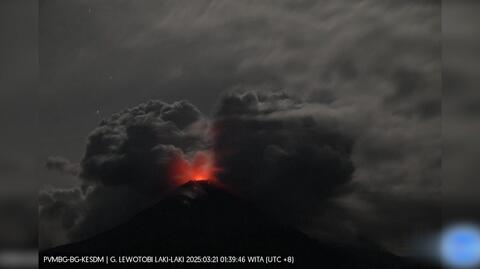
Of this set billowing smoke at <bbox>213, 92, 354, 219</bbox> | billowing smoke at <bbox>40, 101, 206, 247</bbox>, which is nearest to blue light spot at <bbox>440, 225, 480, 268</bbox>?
billowing smoke at <bbox>213, 92, 354, 219</bbox>

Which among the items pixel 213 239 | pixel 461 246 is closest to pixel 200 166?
pixel 213 239

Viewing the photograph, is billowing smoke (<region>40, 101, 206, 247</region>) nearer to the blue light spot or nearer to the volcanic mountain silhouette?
the volcanic mountain silhouette

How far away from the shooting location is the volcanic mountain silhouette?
16.5 feet

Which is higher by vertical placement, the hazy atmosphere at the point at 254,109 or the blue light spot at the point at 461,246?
the hazy atmosphere at the point at 254,109

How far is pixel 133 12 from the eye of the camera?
5.29 metres

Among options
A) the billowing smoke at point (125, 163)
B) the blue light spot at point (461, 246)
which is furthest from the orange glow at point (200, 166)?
the blue light spot at point (461, 246)

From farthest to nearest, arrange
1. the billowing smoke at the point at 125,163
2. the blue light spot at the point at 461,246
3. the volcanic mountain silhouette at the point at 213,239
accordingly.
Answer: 1. the billowing smoke at the point at 125,163
2. the volcanic mountain silhouette at the point at 213,239
3. the blue light spot at the point at 461,246

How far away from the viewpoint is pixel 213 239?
5105mm

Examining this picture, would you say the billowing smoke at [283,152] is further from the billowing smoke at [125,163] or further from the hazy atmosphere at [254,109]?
the billowing smoke at [125,163]

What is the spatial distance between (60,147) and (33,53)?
2.89ft

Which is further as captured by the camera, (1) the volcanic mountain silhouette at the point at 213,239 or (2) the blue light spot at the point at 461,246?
(1) the volcanic mountain silhouette at the point at 213,239

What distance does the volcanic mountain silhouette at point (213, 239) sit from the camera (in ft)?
16.5

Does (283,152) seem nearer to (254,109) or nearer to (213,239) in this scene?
(254,109)

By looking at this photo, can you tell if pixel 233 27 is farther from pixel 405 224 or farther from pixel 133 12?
pixel 405 224
